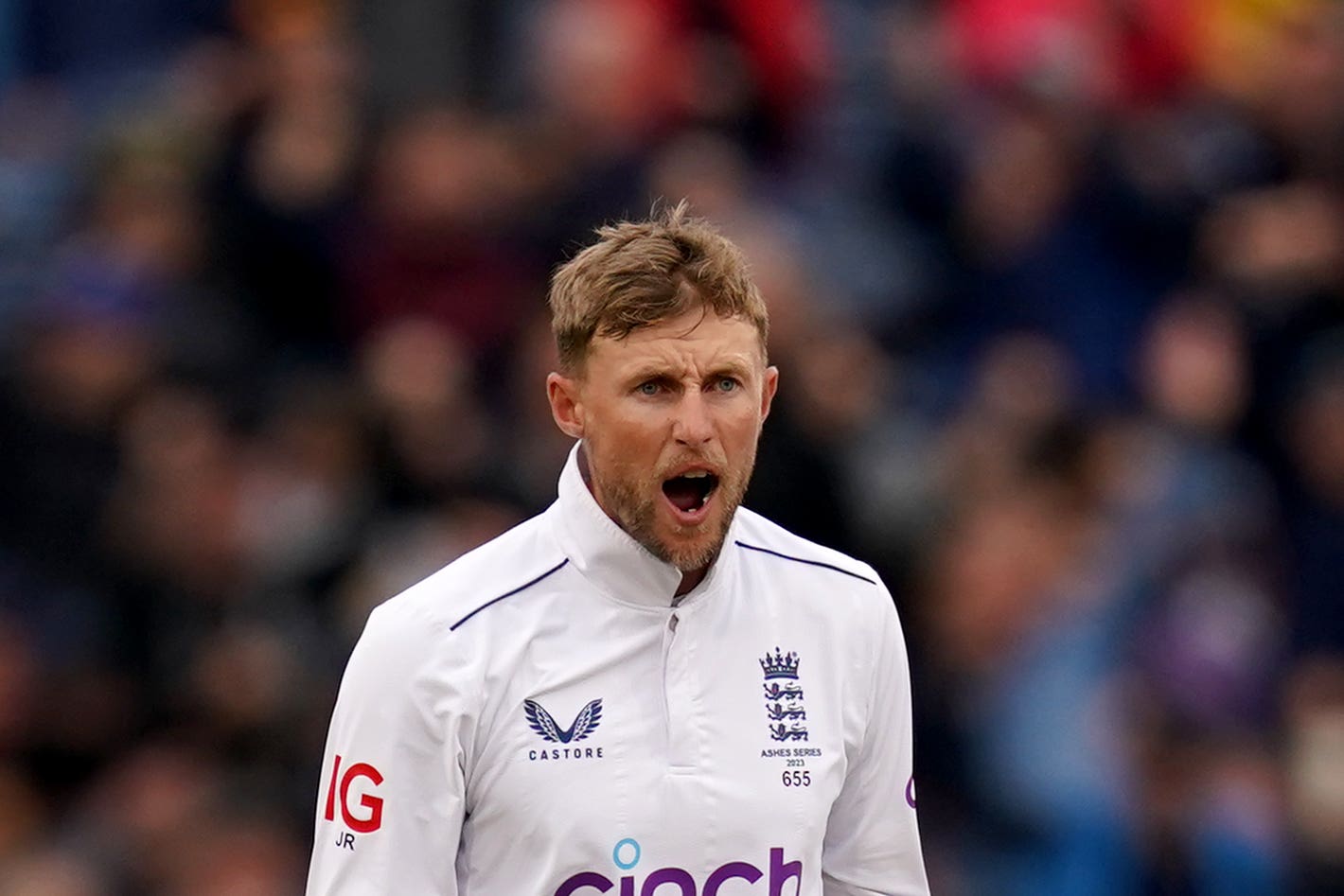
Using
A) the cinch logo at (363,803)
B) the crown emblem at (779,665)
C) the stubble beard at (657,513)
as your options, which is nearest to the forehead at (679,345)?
the stubble beard at (657,513)

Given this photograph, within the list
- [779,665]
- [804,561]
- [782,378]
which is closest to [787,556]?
[804,561]

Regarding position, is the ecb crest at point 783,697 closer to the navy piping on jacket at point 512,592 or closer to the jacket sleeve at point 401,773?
the navy piping on jacket at point 512,592

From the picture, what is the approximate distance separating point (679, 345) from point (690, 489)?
306 mm

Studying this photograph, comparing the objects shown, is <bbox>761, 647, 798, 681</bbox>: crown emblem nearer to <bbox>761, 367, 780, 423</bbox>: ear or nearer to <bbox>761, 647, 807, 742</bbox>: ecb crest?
<bbox>761, 647, 807, 742</bbox>: ecb crest

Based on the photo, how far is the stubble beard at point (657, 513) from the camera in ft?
13.6

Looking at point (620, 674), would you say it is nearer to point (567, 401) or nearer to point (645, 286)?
point (567, 401)

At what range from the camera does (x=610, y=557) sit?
13.9 ft

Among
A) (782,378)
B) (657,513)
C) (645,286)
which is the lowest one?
(657,513)

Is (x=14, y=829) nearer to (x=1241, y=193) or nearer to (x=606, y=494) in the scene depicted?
(x=606, y=494)

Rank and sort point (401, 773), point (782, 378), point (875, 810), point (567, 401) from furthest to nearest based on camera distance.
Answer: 1. point (782, 378)
2. point (875, 810)
3. point (567, 401)
4. point (401, 773)

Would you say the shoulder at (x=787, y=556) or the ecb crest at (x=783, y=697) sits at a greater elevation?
the shoulder at (x=787, y=556)

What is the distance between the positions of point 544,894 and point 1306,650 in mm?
5006

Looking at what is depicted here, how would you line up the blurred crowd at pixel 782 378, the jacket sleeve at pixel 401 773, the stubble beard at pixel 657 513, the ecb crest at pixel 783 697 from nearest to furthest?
the jacket sleeve at pixel 401 773, the stubble beard at pixel 657 513, the ecb crest at pixel 783 697, the blurred crowd at pixel 782 378

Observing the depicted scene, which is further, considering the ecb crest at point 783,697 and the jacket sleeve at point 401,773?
the ecb crest at point 783,697
